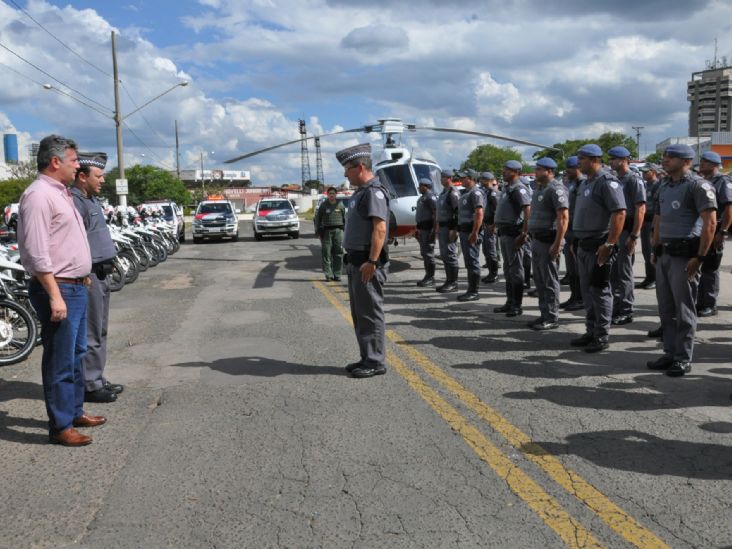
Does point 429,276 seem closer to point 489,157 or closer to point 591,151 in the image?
point 591,151

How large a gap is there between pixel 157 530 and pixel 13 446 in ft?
5.85

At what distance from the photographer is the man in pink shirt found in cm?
426

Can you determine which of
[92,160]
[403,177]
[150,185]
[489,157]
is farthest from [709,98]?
[92,160]

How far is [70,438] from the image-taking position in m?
4.48

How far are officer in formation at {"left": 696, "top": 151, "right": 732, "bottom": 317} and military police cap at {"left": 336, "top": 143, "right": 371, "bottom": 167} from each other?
3.80 metres

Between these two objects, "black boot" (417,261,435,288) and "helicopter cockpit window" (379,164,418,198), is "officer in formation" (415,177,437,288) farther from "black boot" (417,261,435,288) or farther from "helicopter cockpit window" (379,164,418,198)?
"helicopter cockpit window" (379,164,418,198)

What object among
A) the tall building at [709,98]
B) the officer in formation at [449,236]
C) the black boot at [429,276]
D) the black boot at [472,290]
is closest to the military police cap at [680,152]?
the black boot at [472,290]

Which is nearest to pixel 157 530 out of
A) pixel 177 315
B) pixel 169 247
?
pixel 177 315

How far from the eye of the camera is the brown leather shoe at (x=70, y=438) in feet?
14.7

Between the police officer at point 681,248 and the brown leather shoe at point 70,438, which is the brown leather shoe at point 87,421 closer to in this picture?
the brown leather shoe at point 70,438

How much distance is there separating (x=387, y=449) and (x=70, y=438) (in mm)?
2039

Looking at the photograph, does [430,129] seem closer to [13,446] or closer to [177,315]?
[177,315]

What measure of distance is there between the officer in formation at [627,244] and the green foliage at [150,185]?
91.2m

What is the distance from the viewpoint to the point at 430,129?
22734mm
